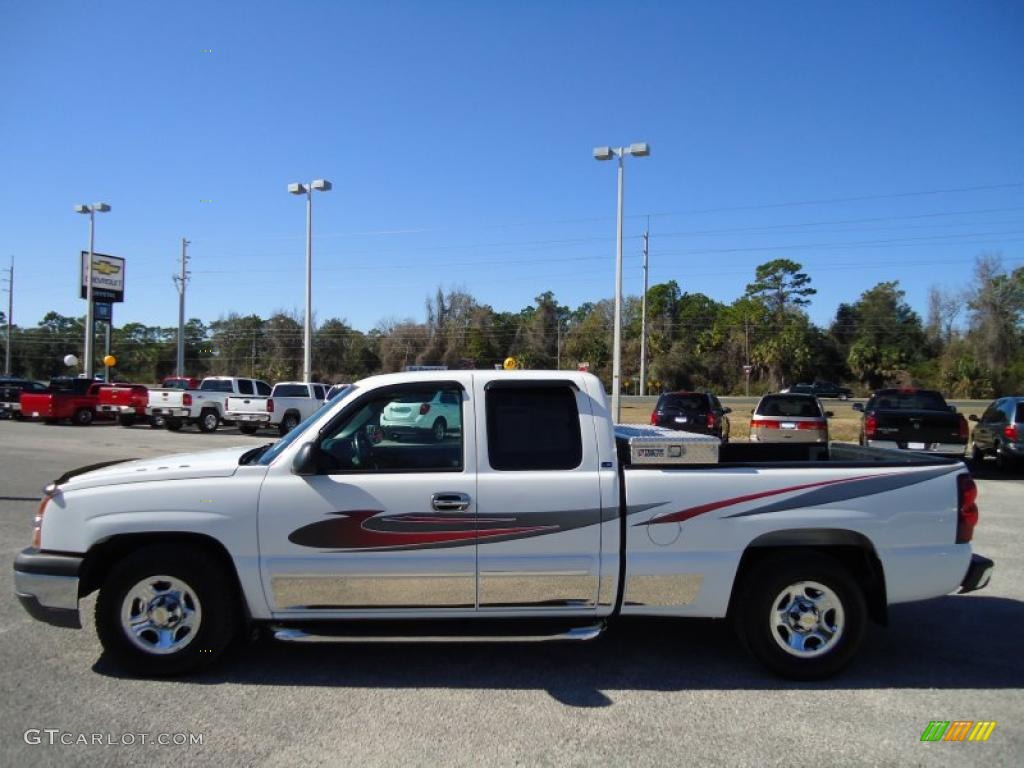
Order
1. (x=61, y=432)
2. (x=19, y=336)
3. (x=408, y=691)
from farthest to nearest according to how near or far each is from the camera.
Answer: (x=19, y=336) → (x=61, y=432) → (x=408, y=691)

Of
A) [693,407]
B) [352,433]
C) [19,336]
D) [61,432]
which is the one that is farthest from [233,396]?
[19,336]

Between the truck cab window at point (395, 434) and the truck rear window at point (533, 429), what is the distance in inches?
8.6

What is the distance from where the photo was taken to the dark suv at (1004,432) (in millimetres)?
14375

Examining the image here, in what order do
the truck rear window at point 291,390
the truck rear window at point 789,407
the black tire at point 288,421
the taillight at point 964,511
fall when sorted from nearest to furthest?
the taillight at point 964,511 → the truck rear window at point 789,407 → the black tire at point 288,421 → the truck rear window at point 291,390

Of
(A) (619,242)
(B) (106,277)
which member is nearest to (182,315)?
(B) (106,277)

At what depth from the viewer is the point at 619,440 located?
4.64 metres

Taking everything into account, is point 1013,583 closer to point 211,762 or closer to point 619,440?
point 619,440

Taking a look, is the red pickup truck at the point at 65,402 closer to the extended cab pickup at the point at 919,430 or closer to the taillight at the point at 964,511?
the extended cab pickup at the point at 919,430

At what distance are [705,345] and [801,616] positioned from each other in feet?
256

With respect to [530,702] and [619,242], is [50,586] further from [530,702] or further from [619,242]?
[619,242]

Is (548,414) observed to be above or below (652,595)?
above

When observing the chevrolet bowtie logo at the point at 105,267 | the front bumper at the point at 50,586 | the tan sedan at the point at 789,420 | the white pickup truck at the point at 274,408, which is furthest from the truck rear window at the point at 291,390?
the chevrolet bowtie logo at the point at 105,267

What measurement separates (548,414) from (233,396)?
74.4 feet

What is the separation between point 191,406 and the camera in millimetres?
25844
